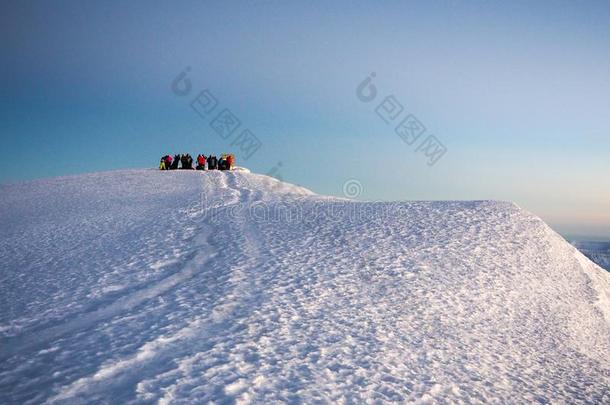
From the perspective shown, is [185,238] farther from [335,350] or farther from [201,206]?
[335,350]

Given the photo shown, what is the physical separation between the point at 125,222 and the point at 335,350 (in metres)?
9.86

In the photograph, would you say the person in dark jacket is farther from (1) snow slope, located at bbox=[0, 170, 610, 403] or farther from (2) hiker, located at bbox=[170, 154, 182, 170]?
(1) snow slope, located at bbox=[0, 170, 610, 403]

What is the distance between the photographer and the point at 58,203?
58.2ft

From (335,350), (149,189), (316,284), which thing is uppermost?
(149,189)

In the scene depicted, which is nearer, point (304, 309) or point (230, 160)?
point (304, 309)

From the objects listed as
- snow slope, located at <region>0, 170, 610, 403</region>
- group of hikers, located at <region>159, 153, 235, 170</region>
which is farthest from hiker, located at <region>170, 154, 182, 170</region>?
snow slope, located at <region>0, 170, 610, 403</region>

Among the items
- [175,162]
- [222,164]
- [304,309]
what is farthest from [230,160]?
[304,309]

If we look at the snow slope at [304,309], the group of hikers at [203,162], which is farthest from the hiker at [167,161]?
the snow slope at [304,309]

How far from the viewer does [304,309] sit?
6.85 m

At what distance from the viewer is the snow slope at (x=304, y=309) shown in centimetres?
500

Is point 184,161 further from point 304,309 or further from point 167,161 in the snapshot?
point 304,309

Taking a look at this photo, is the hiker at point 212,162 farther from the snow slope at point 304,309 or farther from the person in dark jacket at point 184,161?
the snow slope at point 304,309

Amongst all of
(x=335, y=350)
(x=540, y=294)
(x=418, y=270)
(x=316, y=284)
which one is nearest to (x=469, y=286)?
(x=418, y=270)

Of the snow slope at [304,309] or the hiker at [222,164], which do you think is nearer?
the snow slope at [304,309]
